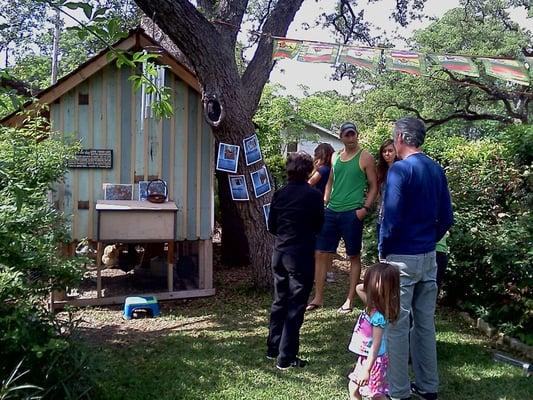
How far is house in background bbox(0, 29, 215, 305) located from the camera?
643cm

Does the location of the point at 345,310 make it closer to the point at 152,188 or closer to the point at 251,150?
the point at 251,150

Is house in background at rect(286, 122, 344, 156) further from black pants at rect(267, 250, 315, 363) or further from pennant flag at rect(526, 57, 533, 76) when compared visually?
black pants at rect(267, 250, 315, 363)

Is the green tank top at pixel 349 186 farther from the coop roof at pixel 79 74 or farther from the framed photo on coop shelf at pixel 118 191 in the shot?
the framed photo on coop shelf at pixel 118 191

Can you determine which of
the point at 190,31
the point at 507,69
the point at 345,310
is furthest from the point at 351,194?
the point at 507,69

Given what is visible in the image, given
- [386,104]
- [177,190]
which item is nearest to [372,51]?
[177,190]

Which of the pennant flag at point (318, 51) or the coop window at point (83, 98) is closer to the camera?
the coop window at point (83, 98)

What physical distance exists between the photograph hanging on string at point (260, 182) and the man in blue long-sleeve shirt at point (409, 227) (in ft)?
10.3

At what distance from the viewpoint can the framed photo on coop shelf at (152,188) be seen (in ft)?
21.7

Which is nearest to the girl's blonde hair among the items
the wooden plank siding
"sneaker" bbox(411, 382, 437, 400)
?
"sneaker" bbox(411, 382, 437, 400)

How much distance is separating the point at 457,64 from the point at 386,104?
1977 centimetres

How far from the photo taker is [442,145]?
355 inches

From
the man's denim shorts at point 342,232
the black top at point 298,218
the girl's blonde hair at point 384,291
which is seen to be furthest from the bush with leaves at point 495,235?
the girl's blonde hair at point 384,291

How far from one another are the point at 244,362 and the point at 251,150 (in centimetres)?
280

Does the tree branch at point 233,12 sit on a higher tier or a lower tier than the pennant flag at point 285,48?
higher
